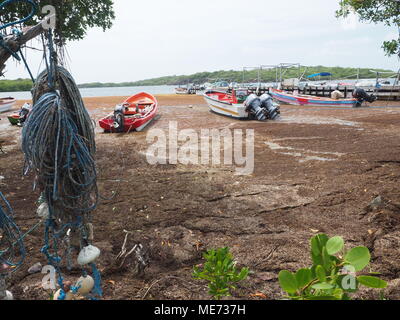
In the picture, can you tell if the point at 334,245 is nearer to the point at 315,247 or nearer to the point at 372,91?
the point at 315,247

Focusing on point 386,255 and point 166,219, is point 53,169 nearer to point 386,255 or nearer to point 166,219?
point 166,219

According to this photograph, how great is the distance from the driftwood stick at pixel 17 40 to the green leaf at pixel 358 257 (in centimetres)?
280

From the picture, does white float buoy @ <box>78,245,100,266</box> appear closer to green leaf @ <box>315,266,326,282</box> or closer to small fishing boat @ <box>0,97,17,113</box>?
green leaf @ <box>315,266,326,282</box>

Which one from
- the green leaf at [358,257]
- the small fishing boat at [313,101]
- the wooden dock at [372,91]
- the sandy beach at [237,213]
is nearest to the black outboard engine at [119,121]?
the sandy beach at [237,213]

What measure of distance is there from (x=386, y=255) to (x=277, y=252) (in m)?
1.41

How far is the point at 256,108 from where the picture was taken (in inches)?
666

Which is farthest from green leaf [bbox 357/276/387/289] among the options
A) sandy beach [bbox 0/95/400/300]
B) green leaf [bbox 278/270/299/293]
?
sandy beach [bbox 0/95/400/300]

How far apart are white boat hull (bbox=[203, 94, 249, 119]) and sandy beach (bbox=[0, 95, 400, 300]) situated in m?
7.28

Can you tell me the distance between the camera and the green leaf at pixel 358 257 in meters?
1.22

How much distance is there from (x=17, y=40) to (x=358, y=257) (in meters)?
3.00

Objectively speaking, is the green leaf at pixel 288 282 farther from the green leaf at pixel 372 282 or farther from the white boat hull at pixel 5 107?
the white boat hull at pixel 5 107

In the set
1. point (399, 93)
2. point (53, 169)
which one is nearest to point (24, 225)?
point (53, 169)

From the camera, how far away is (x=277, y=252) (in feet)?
13.8
